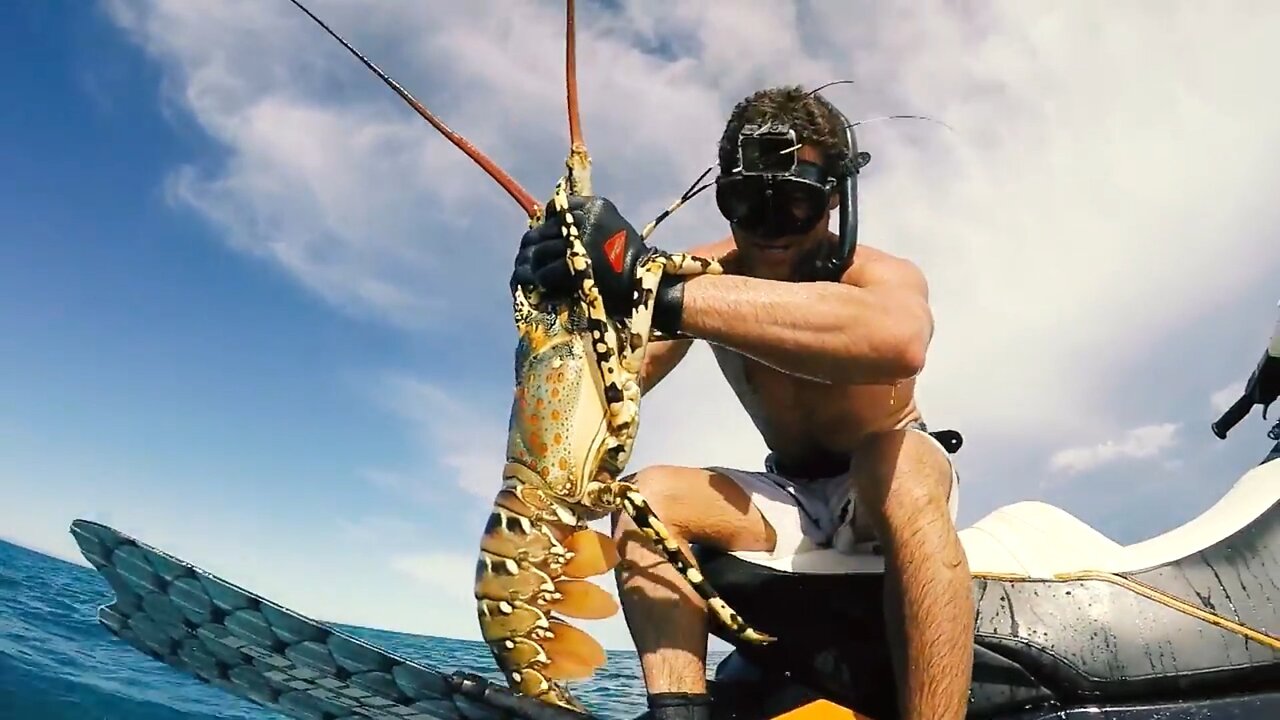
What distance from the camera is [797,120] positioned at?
2748mm

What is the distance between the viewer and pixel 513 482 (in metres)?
2.44

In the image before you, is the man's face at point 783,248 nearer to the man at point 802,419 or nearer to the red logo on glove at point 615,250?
the man at point 802,419

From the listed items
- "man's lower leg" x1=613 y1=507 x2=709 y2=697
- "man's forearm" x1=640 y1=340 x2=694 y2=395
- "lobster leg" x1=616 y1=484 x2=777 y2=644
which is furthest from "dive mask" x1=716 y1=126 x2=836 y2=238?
"man's lower leg" x1=613 y1=507 x2=709 y2=697

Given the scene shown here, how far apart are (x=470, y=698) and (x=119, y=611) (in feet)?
5.59

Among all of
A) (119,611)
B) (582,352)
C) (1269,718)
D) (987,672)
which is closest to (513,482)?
(582,352)

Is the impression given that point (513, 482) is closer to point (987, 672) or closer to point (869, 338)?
point (869, 338)

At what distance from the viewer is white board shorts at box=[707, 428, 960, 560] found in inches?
107

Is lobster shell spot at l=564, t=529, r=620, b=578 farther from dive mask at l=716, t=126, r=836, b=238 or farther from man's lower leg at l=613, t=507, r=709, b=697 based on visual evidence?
dive mask at l=716, t=126, r=836, b=238

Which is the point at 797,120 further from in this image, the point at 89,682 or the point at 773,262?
the point at 89,682

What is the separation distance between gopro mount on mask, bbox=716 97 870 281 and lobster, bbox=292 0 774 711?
1.09 feet

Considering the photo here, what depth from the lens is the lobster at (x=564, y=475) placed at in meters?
2.34

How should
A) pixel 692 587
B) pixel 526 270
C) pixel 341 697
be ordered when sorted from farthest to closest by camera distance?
pixel 341 697, pixel 692 587, pixel 526 270

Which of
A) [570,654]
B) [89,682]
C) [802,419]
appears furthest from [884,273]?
[89,682]

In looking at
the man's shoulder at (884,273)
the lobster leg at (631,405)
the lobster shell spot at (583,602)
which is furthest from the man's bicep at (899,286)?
the lobster shell spot at (583,602)
